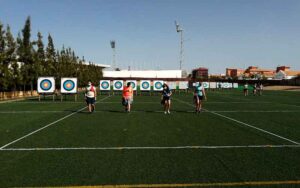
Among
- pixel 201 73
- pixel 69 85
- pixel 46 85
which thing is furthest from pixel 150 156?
pixel 201 73

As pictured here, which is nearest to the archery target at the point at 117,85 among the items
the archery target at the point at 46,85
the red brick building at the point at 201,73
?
the archery target at the point at 46,85

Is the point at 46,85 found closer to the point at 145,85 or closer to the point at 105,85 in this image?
the point at 105,85

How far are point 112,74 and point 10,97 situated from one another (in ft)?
272

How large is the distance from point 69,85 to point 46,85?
2216 mm

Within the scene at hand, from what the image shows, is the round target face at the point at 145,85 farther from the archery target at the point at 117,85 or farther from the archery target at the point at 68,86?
the archery target at the point at 68,86

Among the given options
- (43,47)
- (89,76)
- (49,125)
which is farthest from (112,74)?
(49,125)

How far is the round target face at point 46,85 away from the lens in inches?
1257

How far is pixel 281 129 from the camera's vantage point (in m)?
12.6

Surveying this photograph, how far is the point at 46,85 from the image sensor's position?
1261 inches

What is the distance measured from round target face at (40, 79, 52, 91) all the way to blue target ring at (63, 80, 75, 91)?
1.44m

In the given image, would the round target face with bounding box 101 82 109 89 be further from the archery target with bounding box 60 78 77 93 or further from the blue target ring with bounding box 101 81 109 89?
the archery target with bounding box 60 78 77 93

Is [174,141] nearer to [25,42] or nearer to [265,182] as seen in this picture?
[265,182]

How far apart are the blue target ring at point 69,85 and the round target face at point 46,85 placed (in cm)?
144

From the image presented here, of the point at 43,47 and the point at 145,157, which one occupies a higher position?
the point at 43,47
